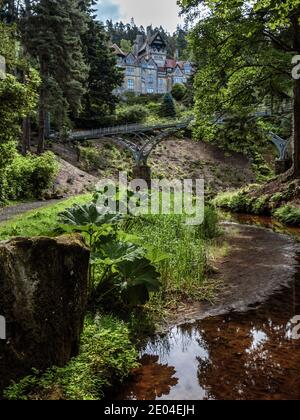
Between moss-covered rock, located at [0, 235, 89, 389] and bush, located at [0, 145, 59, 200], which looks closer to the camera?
moss-covered rock, located at [0, 235, 89, 389]

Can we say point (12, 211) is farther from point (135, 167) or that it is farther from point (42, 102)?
point (135, 167)

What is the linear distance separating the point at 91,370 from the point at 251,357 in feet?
5.04

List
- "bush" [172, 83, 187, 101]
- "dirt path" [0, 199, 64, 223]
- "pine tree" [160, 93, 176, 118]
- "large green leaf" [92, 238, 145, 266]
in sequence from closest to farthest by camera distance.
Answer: "large green leaf" [92, 238, 145, 266] → "dirt path" [0, 199, 64, 223] → "pine tree" [160, 93, 176, 118] → "bush" [172, 83, 187, 101]

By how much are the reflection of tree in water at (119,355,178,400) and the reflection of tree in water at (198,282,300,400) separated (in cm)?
29

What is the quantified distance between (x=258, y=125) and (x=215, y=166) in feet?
75.3

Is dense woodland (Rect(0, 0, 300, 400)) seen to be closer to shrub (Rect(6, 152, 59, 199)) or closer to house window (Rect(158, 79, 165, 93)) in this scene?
shrub (Rect(6, 152, 59, 199))

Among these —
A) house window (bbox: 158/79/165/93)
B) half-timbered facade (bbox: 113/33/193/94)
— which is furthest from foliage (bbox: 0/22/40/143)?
house window (bbox: 158/79/165/93)

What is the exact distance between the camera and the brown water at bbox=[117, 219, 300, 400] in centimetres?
317

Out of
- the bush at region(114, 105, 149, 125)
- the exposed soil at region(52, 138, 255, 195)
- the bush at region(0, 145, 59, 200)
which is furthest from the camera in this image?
the bush at region(114, 105, 149, 125)

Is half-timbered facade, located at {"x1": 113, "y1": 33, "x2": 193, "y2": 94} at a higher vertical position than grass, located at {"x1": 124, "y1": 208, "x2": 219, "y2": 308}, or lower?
higher

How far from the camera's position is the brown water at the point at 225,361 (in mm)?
3166

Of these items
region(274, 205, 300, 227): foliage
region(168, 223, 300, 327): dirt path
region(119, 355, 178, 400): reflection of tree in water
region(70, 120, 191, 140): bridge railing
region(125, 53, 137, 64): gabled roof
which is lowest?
region(119, 355, 178, 400): reflection of tree in water
